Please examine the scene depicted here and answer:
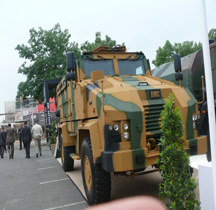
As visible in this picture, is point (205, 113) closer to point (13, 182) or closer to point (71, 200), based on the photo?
point (71, 200)

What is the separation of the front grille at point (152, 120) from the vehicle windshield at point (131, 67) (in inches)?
71.1

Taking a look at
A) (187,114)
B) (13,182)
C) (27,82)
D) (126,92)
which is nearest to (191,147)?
(187,114)

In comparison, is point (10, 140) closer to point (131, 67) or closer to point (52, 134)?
point (52, 134)

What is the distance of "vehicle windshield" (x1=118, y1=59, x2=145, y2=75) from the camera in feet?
19.6

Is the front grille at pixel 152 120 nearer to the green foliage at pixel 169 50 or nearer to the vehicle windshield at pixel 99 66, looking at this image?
the vehicle windshield at pixel 99 66

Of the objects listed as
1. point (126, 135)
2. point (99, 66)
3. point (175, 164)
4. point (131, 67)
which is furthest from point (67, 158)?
point (175, 164)

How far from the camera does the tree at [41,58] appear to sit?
20.7 meters

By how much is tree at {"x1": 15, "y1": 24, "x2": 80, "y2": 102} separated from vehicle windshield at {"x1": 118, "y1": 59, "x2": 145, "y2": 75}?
568 inches

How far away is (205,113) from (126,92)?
262 centimetres

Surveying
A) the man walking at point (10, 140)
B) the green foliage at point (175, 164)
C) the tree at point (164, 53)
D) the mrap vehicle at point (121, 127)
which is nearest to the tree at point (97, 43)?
the tree at point (164, 53)

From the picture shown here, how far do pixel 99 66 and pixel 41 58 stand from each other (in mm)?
16142

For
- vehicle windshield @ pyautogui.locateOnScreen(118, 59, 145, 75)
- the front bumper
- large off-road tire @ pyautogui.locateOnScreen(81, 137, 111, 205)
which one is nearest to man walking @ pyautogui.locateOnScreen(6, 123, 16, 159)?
vehicle windshield @ pyautogui.locateOnScreen(118, 59, 145, 75)

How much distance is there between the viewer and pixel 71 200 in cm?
522

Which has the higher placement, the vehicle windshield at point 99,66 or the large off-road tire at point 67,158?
the vehicle windshield at point 99,66
